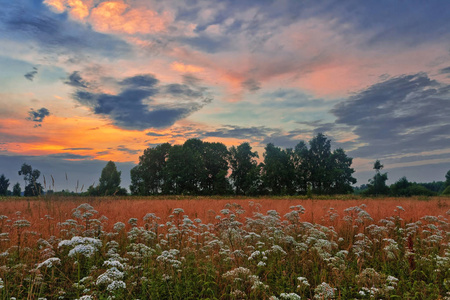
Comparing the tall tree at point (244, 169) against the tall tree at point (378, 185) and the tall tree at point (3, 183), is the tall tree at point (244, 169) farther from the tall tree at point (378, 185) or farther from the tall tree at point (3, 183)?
the tall tree at point (3, 183)

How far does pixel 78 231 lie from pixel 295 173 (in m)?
64.0

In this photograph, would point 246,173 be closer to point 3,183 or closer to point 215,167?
point 215,167

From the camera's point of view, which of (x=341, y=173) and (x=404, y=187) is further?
(x=404, y=187)

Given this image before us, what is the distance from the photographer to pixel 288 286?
5.82 metres

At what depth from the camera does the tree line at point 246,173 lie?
66062 mm

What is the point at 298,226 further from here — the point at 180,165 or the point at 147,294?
the point at 180,165

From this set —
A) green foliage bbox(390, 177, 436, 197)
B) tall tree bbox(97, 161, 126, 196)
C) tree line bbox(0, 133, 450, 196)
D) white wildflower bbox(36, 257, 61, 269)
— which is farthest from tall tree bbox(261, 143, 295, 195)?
white wildflower bbox(36, 257, 61, 269)

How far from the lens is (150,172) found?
7319 cm

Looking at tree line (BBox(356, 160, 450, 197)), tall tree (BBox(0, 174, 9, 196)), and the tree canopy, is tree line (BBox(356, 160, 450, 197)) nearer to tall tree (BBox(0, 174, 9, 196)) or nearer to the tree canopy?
the tree canopy

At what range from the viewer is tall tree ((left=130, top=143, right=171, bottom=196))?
239 ft

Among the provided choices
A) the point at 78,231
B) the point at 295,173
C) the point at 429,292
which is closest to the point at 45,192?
the point at 78,231

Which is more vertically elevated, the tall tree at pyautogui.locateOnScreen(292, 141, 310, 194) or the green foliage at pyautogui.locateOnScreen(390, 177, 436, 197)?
the tall tree at pyautogui.locateOnScreen(292, 141, 310, 194)

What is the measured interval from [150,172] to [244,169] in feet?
85.6

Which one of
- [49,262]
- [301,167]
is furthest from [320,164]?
[49,262]
